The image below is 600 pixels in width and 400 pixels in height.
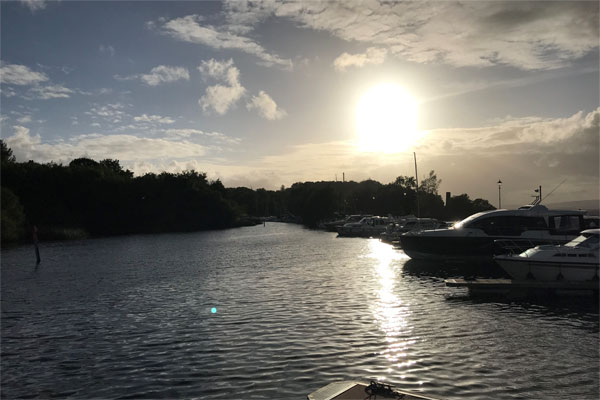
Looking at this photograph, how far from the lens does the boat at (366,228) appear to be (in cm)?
8288

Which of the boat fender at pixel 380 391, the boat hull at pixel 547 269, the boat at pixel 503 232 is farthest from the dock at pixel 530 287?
the boat fender at pixel 380 391

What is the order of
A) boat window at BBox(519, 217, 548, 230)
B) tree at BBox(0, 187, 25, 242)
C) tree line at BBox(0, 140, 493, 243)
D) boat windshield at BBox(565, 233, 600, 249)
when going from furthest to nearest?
1. tree line at BBox(0, 140, 493, 243)
2. tree at BBox(0, 187, 25, 242)
3. boat window at BBox(519, 217, 548, 230)
4. boat windshield at BBox(565, 233, 600, 249)

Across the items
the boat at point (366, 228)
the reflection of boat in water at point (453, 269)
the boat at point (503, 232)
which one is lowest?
the reflection of boat in water at point (453, 269)

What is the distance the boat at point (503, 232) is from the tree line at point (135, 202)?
70.4 m

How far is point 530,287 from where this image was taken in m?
23.9

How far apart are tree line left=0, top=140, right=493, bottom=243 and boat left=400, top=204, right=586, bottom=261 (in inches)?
2771

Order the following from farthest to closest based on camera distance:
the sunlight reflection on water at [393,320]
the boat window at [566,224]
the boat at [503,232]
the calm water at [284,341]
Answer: the boat at [503,232], the boat window at [566,224], the sunlight reflection on water at [393,320], the calm water at [284,341]

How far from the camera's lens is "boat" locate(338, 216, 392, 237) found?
272ft

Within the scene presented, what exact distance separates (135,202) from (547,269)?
12453 cm

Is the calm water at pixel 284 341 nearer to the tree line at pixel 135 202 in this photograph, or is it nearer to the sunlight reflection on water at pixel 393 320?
the sunlight reflection on water at pixel 393 320

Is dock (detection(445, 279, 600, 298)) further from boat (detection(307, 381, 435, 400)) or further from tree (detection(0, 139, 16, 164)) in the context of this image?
tree (detection(0, 139, 16, 164))

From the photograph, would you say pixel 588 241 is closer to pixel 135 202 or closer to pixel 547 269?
pixel 547 269

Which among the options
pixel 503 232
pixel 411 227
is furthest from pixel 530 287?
pixel 411 227

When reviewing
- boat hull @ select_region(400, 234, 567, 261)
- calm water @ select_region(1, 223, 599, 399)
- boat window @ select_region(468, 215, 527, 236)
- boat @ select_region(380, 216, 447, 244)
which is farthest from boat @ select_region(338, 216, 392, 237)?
calm water @ select_region(1, 223, 599, 399)
